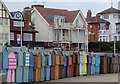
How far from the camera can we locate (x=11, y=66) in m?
20.9

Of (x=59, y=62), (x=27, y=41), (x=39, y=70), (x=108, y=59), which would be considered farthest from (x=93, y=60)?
(x=27, y=41)

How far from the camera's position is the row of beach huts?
21.0m

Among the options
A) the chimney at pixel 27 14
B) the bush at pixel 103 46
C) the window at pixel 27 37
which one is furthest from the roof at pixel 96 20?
the window at pixel 27 37

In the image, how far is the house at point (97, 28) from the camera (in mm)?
78688

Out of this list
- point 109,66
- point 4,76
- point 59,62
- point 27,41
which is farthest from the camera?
point 27,41

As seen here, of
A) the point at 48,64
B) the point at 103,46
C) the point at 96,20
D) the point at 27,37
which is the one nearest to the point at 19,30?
the point at 27,37

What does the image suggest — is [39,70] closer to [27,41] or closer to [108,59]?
[108,59]

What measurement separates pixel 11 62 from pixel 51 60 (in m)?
3.44

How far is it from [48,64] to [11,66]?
10.3ft

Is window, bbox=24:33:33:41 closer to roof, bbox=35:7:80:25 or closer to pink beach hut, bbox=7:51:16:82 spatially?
roof, bbox=35:7:80:25

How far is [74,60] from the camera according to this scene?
25891mm

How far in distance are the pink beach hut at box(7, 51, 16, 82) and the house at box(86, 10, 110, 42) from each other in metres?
58.2

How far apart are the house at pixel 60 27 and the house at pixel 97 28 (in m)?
10.7

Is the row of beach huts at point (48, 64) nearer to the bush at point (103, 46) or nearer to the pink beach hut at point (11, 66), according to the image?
the pink beach hut at point (11, 66)
